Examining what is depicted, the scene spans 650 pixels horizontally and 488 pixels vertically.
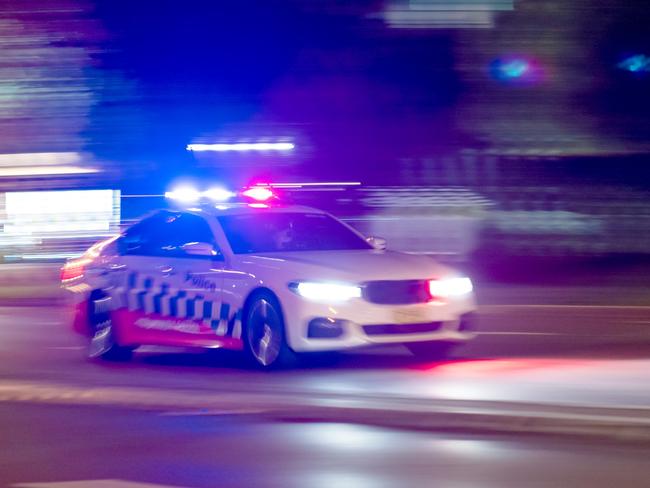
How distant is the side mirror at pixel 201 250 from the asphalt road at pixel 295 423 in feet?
3.30

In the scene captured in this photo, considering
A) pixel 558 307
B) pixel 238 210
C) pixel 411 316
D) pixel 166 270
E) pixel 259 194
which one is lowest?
pixel 558 307

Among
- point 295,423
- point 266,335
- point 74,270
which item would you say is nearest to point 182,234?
point 74,270

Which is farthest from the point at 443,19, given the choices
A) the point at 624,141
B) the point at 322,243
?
the point at 322,243

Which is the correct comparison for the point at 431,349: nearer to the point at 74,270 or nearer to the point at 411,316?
the point at 411,316

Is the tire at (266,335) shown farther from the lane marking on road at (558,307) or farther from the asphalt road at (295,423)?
the lane marking on road at (558,307)

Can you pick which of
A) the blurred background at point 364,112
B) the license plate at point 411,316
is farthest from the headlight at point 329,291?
the blurred background at point 364,112

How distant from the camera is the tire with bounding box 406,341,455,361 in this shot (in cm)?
1208

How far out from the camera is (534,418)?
8492mm

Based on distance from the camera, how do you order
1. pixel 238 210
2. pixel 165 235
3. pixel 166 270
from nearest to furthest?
pixel 166 270, pixel 238 210, pixel 165 235

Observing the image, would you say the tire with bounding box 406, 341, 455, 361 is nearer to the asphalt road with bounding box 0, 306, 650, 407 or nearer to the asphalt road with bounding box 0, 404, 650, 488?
the asphalt road with bounding box 0, 306, 650, 407

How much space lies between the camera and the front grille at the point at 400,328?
11.3 m

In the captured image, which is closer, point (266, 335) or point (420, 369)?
point (420, 369)

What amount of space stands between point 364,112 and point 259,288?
12485mm

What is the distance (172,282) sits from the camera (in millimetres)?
12320
